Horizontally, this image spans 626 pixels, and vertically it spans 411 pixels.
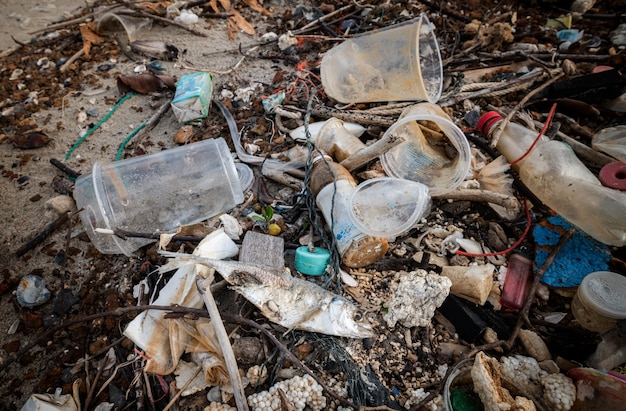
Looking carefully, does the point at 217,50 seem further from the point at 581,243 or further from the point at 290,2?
the point at 581,243

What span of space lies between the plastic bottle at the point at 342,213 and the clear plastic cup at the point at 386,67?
82 centimetres

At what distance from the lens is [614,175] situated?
6.05 feet

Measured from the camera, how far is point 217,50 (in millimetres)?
3152

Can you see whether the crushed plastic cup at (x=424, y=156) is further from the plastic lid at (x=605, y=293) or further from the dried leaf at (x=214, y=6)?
the dried leaf at (x=214, y=6)

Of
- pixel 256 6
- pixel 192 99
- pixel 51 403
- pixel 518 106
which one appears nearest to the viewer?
pixel 51 403

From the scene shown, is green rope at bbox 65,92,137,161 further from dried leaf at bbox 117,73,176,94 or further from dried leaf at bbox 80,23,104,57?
dried leaf at bbox 80,23,104,57

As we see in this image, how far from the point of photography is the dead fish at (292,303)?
1467 mm

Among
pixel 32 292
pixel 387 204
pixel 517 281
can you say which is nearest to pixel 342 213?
pixel 387 204

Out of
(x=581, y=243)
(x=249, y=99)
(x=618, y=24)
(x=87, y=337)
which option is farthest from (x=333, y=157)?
(x=618, y=24)

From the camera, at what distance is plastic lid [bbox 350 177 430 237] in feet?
5.29

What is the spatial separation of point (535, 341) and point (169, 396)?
1564mm

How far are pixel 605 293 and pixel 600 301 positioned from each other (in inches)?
2.1

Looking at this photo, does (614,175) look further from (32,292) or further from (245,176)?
(32,292)

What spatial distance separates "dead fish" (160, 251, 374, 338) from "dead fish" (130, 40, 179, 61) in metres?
2.24
